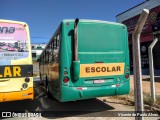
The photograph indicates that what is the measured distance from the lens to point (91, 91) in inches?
280

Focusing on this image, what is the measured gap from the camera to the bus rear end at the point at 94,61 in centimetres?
696

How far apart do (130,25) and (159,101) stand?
2051 centimetres

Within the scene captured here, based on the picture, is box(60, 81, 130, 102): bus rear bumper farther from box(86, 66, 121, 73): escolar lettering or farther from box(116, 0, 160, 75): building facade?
box(116, 0, 160, 75): building facade

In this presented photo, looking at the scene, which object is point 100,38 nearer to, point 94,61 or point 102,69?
point 94,61

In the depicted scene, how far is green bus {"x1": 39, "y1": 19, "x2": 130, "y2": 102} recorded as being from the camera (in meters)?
6.96

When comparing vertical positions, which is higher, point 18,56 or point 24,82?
point 18,56

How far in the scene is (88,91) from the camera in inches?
279

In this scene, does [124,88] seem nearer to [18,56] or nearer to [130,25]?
[18,56]

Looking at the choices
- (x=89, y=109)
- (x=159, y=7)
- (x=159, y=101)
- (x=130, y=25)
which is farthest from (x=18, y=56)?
(x=130, y=25)

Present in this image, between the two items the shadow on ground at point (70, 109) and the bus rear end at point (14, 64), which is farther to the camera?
the shadow on ground at point (70, 109)

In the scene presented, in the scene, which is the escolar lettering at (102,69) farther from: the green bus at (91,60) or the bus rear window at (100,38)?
the bus rear window at (100,38)

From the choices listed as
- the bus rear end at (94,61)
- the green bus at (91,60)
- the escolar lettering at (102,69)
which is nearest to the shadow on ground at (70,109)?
the green bus at (91,60)

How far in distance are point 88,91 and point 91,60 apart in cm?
99

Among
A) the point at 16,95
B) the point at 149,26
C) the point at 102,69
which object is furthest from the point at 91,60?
the point at 149,26
